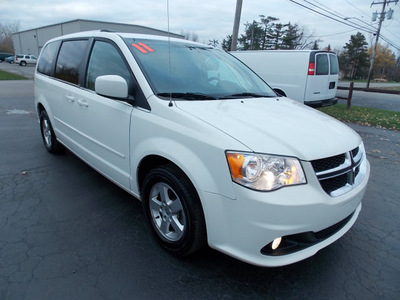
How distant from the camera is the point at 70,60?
3.69 m

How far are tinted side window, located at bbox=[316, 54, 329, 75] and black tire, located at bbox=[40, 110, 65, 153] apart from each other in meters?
8.04

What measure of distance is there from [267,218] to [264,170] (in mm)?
298

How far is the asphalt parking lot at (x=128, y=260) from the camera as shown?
205 cm

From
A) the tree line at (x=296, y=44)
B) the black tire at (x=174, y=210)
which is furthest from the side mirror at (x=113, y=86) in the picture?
the tree line at (x=296, y=44)

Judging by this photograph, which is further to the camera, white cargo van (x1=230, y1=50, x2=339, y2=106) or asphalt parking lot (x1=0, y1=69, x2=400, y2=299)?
white cargo van (x1=230, y1=50, x2=339, y2=106)

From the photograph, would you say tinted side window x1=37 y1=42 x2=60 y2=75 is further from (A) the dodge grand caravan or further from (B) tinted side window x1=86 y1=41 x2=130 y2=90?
(B) tinted side window x1=86 y1=41 x2=130 y2=90

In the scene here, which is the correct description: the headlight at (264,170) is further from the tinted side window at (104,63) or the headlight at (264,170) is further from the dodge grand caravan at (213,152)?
the tinted side window at (104,63)

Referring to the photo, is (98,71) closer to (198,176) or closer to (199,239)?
(198,176)

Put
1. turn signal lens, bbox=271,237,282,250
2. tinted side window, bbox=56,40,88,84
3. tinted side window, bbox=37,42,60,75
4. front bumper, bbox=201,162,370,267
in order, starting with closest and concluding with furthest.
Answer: front bumper, bbox=201,162,370,267, turn signal lens, bbox=271,237,282,250, tinted side window, bbox=56,40,88,84, tinted side window, bbox=37,42,60,75

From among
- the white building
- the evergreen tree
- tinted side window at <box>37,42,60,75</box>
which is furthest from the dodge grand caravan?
the evergreen tree

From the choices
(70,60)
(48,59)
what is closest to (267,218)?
(70,60)

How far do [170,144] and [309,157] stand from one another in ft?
3.25

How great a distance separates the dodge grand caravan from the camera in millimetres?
1825

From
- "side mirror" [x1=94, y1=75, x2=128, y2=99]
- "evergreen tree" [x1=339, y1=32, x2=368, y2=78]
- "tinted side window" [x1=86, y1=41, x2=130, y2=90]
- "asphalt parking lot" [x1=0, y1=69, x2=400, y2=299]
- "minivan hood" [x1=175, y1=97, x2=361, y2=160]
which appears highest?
"evergreen tree" [x1=339, y1=32, x2=368, y2=78]
